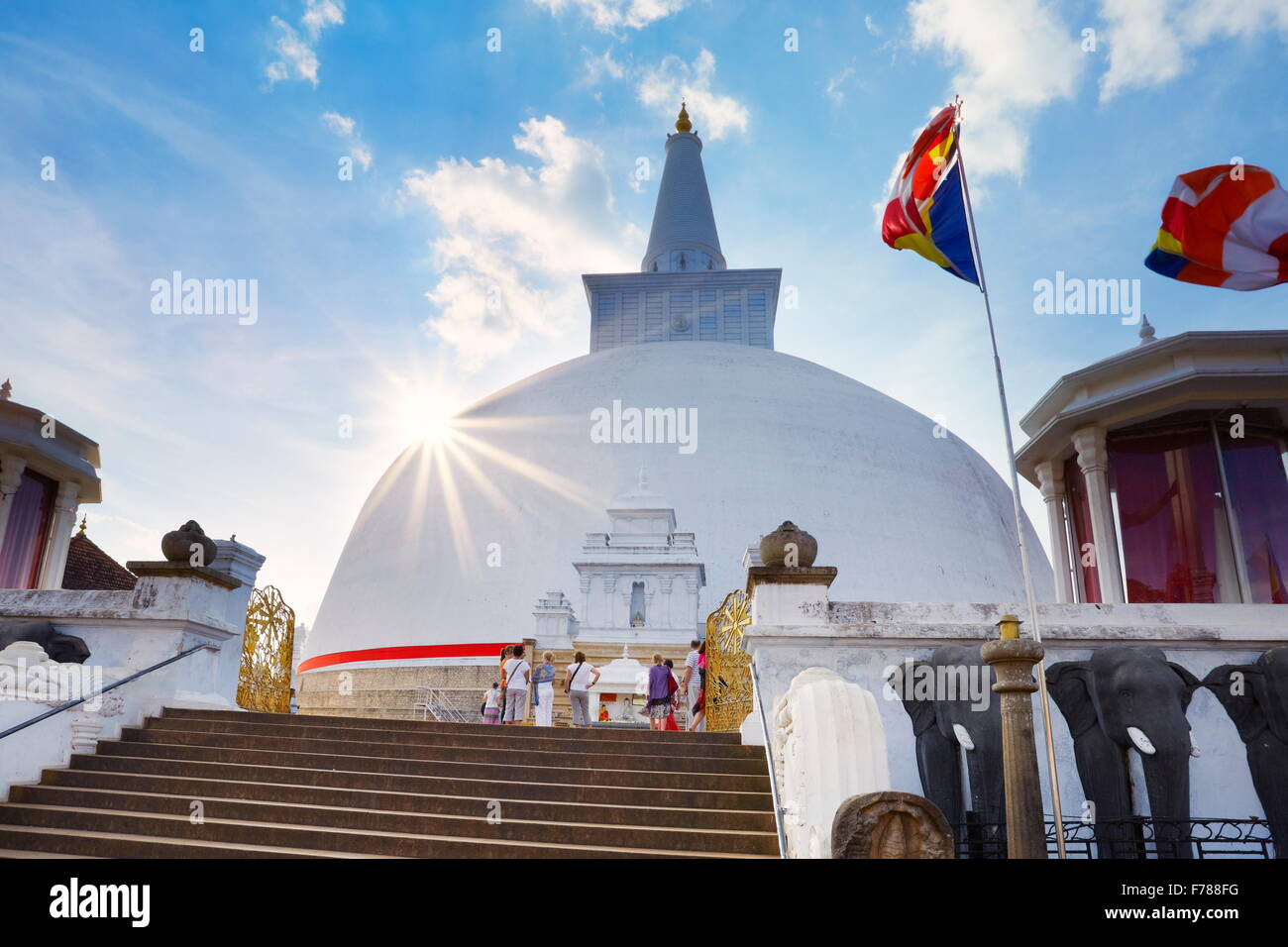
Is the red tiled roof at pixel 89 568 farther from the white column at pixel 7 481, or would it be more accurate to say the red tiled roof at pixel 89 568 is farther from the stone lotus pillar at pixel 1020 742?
the stone lotus pillar at pixel 1020 742

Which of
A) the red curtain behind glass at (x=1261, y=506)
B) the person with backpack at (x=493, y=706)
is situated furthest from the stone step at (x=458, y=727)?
the red curtain behind glass at (x=1261, y=506)

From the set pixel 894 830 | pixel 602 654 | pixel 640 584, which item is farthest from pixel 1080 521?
pixel 640 584

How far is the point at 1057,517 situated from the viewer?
11.9 meters

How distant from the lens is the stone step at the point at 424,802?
7.17 m

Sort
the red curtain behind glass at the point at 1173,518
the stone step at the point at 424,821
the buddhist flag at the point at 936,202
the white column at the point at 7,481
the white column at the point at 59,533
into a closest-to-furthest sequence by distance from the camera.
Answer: the stone step at the point at 424,821
the buddhist flag at the point at 936,202
the red curtain behind glass at the point at 1173,518
the white column at the point at 7,481
the white column at the point at 59,533

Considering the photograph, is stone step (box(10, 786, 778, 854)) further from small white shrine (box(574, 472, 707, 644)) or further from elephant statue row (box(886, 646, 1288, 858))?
small white shrine (box(574, 472, 707, 644))

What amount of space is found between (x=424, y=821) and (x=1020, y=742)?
470 cm

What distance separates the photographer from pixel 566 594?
21.5 metres

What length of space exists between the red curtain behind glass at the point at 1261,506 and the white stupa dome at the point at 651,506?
1119cm

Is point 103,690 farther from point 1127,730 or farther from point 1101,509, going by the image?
point 1101,509

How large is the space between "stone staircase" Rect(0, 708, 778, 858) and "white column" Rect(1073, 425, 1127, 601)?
5440 mm
